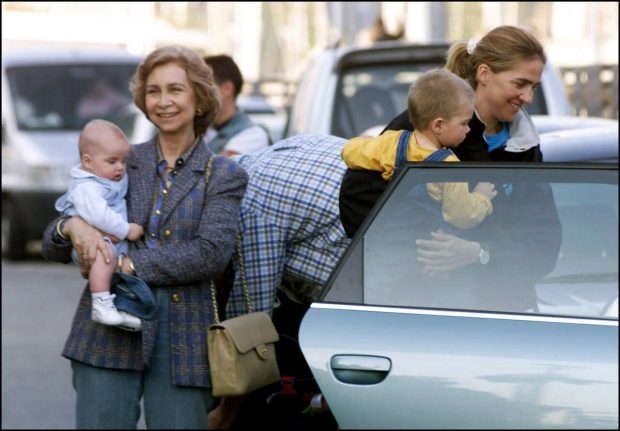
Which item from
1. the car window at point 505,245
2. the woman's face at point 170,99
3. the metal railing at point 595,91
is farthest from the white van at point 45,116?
the car window at point 505,245

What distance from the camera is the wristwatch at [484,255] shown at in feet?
11.8

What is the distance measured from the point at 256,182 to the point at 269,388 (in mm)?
713

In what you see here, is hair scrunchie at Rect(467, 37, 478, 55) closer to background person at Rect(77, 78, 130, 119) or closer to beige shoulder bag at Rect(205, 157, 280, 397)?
beige shoulder bag at Rect(205, 157, 280, 397)

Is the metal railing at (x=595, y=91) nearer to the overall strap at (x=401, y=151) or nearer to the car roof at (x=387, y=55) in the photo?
the car roof at (x=387, y=55)

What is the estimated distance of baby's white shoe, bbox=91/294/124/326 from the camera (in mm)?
4223

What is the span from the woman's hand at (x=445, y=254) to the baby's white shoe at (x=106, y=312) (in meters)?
1.03

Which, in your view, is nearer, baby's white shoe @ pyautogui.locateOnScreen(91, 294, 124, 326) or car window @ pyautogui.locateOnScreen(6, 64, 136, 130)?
baby's white shoe @ pyautogui.locateOnScreen(91, 294, 124, 326)

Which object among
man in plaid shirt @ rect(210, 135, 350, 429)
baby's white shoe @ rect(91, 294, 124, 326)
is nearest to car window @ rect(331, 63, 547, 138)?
man in plaid shirt @ rect(210, 135, 350, 429)

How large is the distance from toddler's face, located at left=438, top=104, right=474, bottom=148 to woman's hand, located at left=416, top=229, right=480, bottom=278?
1.42 feet

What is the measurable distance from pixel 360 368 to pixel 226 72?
3.61 m

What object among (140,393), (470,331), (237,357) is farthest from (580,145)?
(470,331)

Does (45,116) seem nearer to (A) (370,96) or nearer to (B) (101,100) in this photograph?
(B) (101,100)

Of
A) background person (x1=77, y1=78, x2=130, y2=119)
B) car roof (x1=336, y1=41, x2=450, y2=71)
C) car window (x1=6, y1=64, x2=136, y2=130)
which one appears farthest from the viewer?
background person (x1=77, y1=78, x2=130, y2=119)

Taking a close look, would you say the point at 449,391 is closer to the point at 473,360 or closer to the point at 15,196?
the point at 473,360
